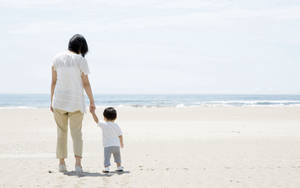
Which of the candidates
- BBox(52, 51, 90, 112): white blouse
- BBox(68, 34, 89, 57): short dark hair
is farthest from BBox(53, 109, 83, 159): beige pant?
BBox(68, 34, 89, 57): short dark hair

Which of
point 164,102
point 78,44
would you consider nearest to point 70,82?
point 78,44

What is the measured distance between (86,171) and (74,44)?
1879mm

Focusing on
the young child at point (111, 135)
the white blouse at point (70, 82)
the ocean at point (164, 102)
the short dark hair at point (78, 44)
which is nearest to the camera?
the white blouse at point (70, 82)

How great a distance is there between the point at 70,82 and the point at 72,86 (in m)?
0.06

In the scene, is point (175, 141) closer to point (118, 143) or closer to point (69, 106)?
point (118, 143)

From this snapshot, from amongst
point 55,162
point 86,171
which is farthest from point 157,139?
point 86,171

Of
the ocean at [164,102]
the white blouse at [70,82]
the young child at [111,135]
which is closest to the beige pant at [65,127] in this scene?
the white blouse at [70,82]

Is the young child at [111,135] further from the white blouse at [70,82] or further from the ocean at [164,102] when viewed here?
the ocean at [164,102]

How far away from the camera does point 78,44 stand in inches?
226

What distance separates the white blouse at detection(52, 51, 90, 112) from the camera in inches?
221

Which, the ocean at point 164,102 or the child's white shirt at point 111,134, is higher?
the child's white shirt at point 111,134

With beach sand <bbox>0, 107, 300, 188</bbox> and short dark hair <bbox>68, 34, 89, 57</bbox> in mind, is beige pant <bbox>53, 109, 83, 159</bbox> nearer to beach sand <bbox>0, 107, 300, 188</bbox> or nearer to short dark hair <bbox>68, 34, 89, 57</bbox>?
beach sand <bbox>0, 107, 300, 188</bbox>

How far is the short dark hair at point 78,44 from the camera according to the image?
573cm

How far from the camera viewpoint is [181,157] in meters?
7.48
